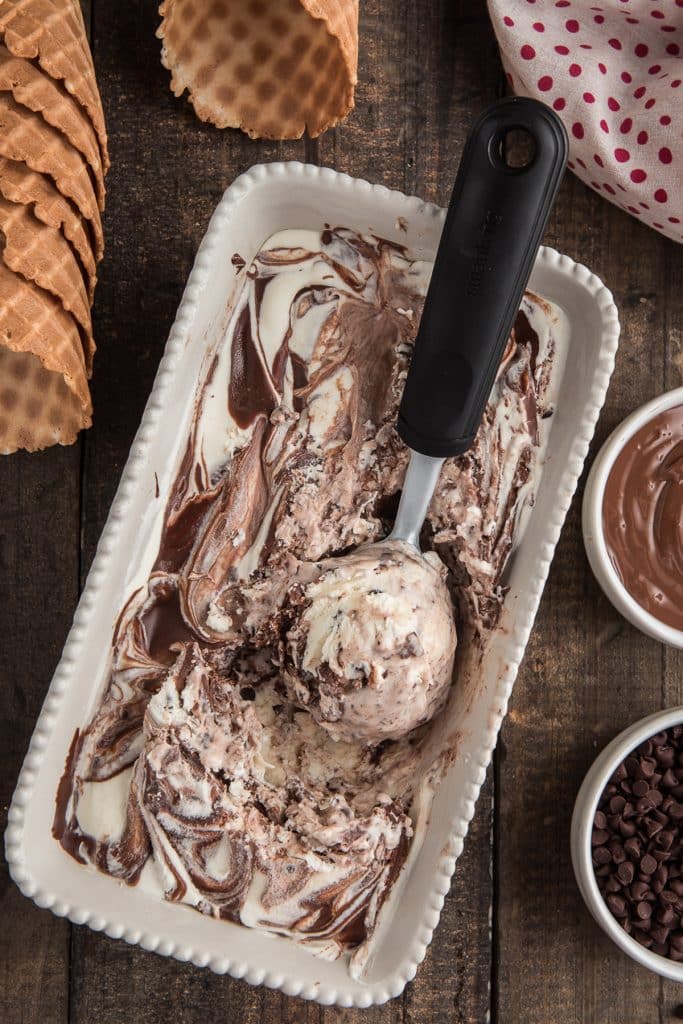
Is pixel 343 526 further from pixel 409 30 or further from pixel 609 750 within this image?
pixel 409 30

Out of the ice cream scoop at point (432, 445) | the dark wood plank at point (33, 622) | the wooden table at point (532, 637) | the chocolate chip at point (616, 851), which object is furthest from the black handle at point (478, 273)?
the chocolate chip at point (616, 851)

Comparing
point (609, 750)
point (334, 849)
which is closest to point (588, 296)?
point (609, 750)

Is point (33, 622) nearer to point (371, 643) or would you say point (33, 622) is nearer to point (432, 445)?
point (371, 643)

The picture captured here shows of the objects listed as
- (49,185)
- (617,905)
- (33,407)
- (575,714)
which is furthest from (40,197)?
(617,905)

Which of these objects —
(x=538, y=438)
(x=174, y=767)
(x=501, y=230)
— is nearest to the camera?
(x=501, y=230)

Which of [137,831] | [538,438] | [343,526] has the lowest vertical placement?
[137,831]

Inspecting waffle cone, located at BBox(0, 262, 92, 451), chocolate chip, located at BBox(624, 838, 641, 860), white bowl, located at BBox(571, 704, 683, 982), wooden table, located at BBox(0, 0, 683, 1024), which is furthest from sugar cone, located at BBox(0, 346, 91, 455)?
chocolate chip, located at BBox(624, 838, 641, 860)

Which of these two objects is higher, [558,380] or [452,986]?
[558,380]
